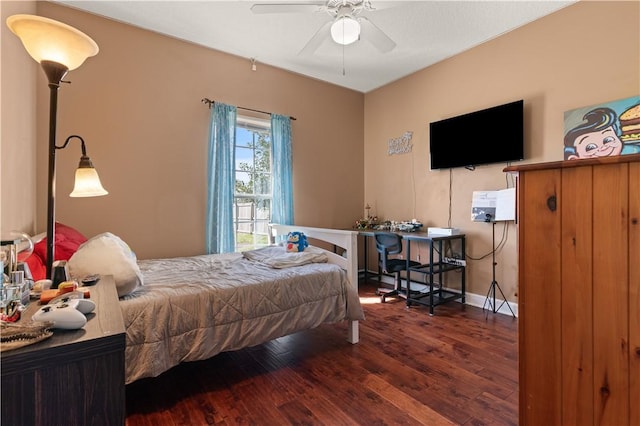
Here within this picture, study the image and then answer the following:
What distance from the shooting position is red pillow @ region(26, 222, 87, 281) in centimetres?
164

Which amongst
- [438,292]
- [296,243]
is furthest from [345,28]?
[438,292]

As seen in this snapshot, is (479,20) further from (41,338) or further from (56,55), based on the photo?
(41,338)

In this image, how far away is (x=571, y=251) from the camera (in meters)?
0.96

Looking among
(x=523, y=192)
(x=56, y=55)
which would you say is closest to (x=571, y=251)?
(x=523, y=192)

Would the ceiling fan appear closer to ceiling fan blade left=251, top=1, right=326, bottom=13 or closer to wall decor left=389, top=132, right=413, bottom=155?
ceiling fan blade left=251, top=1, right=326, bottom=13

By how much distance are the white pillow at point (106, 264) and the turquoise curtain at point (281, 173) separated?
239cm

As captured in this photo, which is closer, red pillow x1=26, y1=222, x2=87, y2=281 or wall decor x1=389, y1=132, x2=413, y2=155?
red pillow x1=26, y1=222, x2=87, y2=281

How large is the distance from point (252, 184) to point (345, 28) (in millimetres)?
2144

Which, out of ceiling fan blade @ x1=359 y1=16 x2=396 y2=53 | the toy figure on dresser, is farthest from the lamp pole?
ceiling fan blade @ x1=359 y1=16 x2=396 y2=53

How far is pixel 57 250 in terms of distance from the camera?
76.3 inches

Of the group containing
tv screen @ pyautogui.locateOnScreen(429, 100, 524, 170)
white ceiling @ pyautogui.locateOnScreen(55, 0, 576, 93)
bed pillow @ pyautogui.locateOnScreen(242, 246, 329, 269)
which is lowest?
bed pillow @ pyautogui.locateOnScreen(242, 246, 329, 269)

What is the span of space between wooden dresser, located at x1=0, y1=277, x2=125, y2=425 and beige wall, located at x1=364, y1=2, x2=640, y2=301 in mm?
3473

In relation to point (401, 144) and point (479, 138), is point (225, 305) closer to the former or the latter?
point (479, 138)

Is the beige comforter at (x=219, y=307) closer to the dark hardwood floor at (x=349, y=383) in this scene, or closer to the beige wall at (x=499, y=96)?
the dark hardwood floor at (x=349, y=383)
